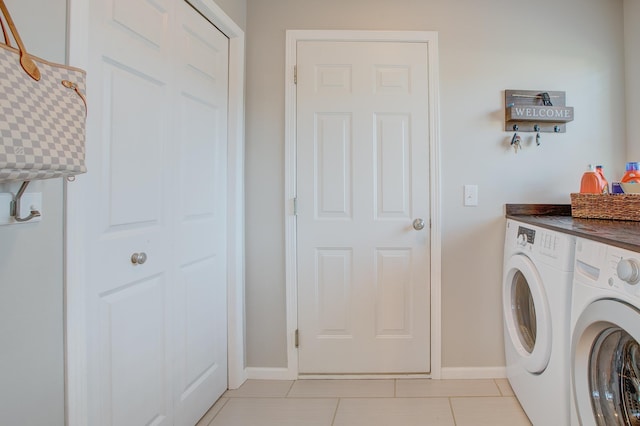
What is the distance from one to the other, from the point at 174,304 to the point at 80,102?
3.05ft

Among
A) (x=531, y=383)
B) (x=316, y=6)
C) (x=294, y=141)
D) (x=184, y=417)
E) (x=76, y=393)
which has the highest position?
(x=316, y=6)

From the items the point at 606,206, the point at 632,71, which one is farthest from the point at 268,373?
the point at 632,71

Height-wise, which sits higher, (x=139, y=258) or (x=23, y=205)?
(x=23, y=205)

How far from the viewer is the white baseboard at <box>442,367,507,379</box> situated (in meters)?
1.97

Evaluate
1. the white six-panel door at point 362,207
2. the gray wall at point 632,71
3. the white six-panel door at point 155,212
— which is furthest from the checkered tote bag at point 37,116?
the gray wall at point 632,71

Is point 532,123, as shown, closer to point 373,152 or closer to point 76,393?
point 373,152

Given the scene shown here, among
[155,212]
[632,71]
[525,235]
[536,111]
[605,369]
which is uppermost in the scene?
[632,71]

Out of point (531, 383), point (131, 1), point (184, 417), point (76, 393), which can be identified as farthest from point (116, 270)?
point (531, 383)

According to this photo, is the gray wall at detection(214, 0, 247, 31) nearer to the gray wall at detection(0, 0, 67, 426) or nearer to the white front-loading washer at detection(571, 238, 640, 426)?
the gray wall at detection(0, 0, 67, 426)

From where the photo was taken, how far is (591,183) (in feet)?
5.97

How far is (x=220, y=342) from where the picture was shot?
5.99 feet

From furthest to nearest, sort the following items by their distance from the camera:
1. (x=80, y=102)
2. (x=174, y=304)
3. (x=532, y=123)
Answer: (x=532, y=123)
(x=174, y=304)
(x=80, y=102)

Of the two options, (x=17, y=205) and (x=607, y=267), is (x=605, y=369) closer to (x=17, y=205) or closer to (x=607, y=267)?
(x=607, y=267)

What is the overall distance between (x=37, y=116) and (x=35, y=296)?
47cm
